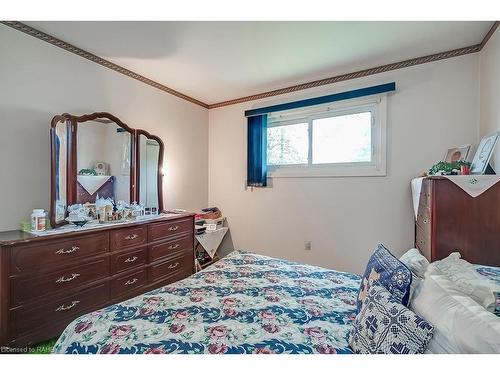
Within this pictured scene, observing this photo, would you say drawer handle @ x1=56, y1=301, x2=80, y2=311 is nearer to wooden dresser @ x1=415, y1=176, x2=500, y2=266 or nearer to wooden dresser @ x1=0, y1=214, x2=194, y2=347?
wooden dresser @ x1=0, y1=214, x2=194, y2=347

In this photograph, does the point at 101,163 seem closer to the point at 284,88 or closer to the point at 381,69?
the point at 284,88

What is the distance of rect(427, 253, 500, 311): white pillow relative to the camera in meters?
0.88

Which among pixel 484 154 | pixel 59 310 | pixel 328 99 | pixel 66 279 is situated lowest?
pixel 59 310

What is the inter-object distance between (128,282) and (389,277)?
2174mm

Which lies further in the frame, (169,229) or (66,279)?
(169,229)

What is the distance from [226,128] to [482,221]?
308 cm

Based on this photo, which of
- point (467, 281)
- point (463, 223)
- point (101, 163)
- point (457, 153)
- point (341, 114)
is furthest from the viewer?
point (341, 114)

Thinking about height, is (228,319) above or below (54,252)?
below

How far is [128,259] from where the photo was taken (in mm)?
2270

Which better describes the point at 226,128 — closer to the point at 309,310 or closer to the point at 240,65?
the point at 240,65

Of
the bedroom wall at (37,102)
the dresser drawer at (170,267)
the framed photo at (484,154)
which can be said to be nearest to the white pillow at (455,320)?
the framed photo at (484,154)

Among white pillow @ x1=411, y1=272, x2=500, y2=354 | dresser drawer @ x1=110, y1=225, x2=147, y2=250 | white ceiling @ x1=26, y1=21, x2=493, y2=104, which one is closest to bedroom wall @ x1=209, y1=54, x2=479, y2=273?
white ceiling @ x1=26, y1=21, x2=493, y2=104

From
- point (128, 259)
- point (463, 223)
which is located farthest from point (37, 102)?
point (463, 223)

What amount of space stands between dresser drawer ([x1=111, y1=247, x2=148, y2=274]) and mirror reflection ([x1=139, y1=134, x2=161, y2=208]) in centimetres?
64
